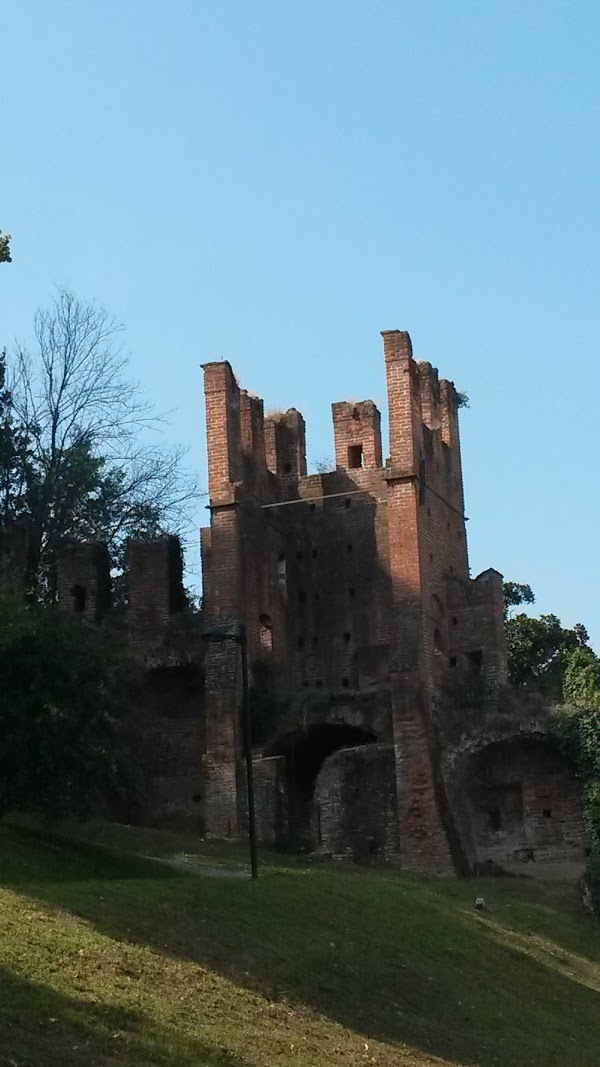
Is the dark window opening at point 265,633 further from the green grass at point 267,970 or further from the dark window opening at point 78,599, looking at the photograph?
the green grass at point 267,970

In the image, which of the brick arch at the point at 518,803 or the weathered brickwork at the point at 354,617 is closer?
the weathered brickwork at the point at 354,617

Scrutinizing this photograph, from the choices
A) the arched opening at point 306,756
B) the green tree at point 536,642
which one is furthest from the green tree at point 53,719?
the green tree at point 536,642

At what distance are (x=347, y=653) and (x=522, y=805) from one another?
5.98 m

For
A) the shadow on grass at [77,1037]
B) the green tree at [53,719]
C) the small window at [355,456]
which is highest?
the small window at [355,456]

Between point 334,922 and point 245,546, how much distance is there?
17.5 meters

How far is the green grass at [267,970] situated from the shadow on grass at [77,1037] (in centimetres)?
2

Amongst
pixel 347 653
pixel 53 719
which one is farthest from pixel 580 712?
pixel 53 719

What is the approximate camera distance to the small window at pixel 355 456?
45625mm

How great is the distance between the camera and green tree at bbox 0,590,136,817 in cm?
3016

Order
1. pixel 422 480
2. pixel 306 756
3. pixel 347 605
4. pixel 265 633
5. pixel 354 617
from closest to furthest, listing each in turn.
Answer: pixel 422 480, pixel 306 756, pixel 265 633, pixel 354 617, pixel 347 605

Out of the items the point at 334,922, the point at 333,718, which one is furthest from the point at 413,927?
the point at 333,718

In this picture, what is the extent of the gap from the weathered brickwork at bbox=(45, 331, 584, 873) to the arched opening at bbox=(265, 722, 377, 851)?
0.05m

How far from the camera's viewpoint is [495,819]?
41.1 meters

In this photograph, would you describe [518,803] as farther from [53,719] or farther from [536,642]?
[53,719]
